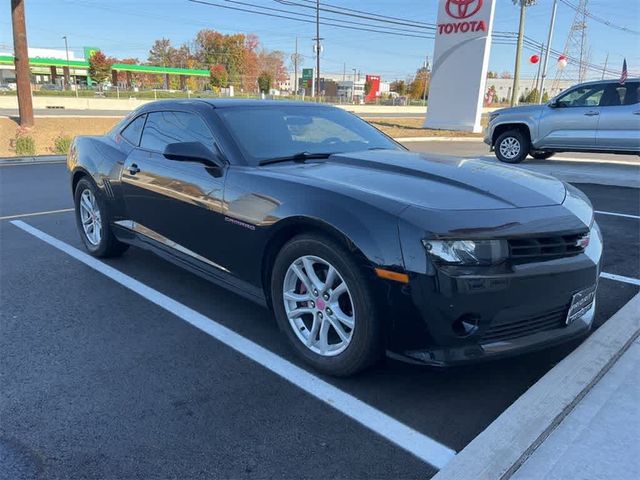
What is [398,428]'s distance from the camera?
2.47m

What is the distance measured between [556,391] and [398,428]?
0.81 metres

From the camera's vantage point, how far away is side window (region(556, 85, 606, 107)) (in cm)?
1115

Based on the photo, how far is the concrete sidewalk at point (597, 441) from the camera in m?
2.07

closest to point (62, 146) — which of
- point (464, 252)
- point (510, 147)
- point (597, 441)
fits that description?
point (510, 147)

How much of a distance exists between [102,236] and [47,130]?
1762 cm

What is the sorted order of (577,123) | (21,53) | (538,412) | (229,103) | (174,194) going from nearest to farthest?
(538,412) → (174,194) → (229,103) → (577,123) → (21,53)

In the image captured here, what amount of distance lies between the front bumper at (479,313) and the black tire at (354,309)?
0.39 ft

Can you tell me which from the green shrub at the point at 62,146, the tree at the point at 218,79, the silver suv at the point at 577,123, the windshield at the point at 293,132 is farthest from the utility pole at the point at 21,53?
the tree at the point at 218,79

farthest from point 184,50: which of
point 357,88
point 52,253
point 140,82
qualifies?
point 52,253

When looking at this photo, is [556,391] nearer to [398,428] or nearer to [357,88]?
[398,428]

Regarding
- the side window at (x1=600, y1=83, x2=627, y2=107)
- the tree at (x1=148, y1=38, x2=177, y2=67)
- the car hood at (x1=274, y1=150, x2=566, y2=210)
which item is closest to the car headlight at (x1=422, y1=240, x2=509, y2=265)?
the car hood at (x1=274, y1=150, x2=566, y2=210)

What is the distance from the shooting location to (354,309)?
2.64m

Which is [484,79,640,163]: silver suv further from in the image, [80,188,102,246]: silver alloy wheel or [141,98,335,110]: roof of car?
[80,188,102,246]: silver alloy wheel

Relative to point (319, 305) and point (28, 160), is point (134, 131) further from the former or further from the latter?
point (28, 160)
